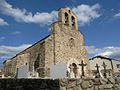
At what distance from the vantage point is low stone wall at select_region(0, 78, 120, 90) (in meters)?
5.07

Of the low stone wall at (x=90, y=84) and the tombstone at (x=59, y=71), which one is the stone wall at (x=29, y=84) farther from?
the tombstone at (x=59, y=71)

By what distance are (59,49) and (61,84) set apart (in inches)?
686

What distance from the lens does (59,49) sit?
22.4m

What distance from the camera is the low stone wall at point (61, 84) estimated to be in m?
5.07

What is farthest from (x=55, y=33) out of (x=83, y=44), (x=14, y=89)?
(x=14, y=89)

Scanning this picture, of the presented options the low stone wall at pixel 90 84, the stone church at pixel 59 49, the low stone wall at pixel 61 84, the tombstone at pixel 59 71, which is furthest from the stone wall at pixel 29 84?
the stone church at pixel 59 49

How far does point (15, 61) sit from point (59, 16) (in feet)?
31.3

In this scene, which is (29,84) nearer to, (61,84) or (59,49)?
(61,84)

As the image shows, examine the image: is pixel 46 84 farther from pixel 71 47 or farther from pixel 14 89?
pixel 71 47

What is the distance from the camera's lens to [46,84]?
5180 millimetres

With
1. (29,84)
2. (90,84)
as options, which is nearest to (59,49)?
(90,84)

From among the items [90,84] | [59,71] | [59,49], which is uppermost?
[59,49]

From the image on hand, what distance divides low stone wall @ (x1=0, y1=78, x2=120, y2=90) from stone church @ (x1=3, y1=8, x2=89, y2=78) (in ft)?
45.7

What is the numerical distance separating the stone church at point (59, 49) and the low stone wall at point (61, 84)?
13.9 m
